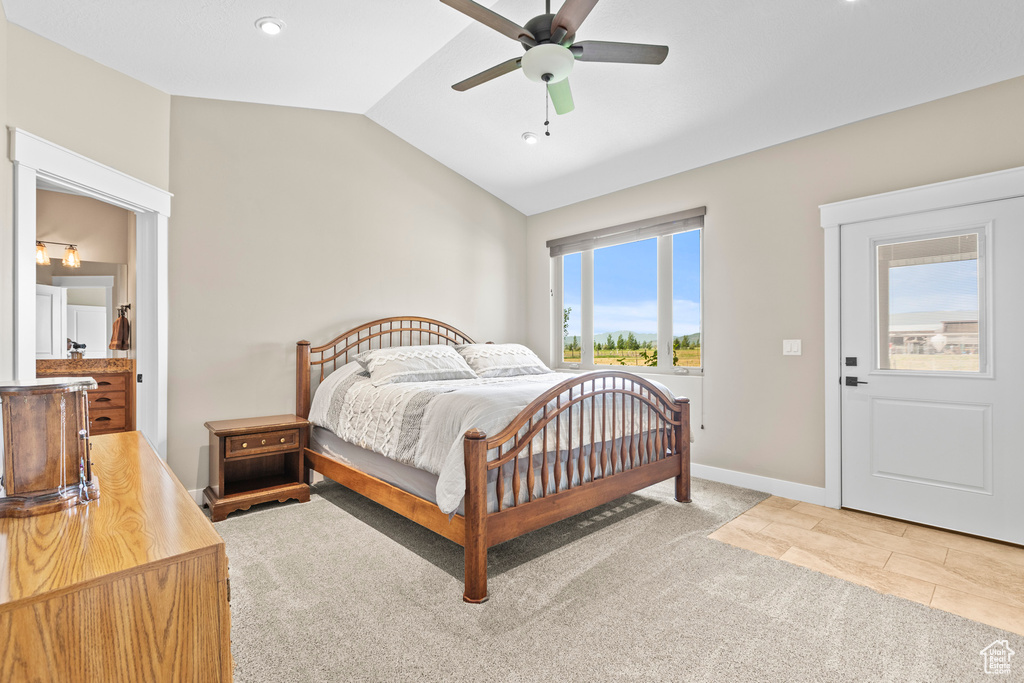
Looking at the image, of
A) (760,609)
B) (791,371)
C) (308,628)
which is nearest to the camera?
(308,628)

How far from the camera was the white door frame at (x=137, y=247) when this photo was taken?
2244 mm

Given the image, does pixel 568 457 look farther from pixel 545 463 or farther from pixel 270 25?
pixel 270 25

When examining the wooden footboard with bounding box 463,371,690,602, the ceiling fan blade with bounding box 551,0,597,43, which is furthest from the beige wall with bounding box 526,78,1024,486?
the ceiling fan blade with bounding box 551,0,597,43

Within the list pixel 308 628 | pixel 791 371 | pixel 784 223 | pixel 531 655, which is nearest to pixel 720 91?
pixel 784 223

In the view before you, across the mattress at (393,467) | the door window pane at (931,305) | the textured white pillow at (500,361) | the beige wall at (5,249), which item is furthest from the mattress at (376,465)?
the door window pane at (931,305)

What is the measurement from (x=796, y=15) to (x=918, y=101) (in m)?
1.10

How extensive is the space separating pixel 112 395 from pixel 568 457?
3.59 metres

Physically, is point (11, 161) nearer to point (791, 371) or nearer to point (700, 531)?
point (700, 531)

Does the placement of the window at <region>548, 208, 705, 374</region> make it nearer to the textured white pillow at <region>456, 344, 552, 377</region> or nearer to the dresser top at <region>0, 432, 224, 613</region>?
the textured white pillow at <region>456, 344, 552, 377</region>

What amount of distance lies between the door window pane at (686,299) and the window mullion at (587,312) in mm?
915

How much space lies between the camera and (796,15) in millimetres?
2568

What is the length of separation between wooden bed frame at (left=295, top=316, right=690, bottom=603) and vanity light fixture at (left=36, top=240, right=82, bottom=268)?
1.74m

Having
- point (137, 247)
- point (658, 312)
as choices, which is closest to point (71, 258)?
point (137, 247)

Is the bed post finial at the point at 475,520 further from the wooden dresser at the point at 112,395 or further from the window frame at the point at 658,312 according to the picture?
the wooden dresser at the point at 112,395
